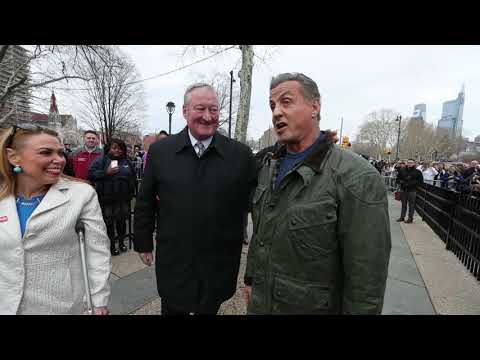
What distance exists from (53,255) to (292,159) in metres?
1.75

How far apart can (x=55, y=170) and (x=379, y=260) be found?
84.3 inches

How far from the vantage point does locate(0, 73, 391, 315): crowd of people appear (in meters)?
1.44

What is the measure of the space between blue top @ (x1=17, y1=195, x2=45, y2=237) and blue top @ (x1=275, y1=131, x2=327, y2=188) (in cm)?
167

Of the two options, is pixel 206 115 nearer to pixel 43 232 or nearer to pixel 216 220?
A: pixel 216 220

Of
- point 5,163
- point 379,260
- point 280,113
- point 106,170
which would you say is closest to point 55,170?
point 5,163

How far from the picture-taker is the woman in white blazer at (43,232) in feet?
5.25

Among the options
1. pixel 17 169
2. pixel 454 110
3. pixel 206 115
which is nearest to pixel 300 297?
pixel 206 115

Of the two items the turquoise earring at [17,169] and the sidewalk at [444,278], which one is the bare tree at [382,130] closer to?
the sidewalk at [444,278]

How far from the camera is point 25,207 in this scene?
1723 mm

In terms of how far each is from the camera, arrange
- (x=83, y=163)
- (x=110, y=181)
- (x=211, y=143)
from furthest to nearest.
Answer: (x=83, y=163)
(x=110, y=181)
(x=211, y=143)

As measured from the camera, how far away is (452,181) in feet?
46.1

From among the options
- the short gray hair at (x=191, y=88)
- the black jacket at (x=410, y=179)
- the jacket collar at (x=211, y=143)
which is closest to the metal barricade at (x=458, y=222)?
the black jacket at (x=410, y=179)
